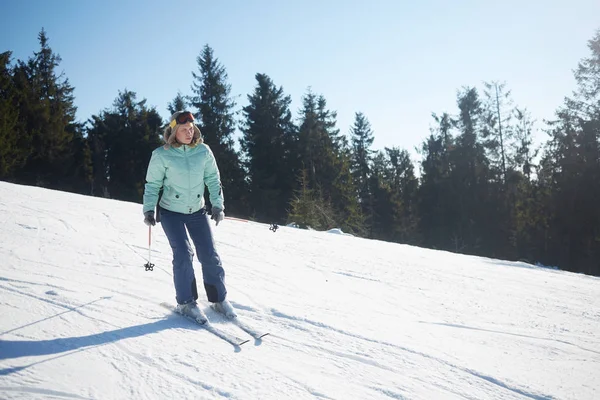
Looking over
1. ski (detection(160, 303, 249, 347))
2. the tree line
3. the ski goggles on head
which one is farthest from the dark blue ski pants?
the tree line

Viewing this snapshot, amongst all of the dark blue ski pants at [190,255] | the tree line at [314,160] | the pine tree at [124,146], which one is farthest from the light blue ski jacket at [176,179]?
the pine tree at [124,146]

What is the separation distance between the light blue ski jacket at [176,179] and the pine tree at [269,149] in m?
26.5

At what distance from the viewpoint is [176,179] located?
3428mm

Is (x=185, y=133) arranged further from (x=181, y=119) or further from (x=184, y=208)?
(x=184, y=208)

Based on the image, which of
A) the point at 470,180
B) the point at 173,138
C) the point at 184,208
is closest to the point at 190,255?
the point at 184,208

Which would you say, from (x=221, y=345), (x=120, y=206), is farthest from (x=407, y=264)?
(x=120, y=206)

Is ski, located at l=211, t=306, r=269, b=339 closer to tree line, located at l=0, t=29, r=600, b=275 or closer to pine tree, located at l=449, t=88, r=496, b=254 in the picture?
tree line, located at l=0, t=29, r=600, b=275

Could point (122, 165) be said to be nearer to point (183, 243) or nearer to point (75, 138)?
point (75, 138)

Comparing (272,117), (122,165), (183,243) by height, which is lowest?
(183,243)

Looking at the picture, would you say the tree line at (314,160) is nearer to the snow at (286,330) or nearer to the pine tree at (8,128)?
the pine tree at (8,128)

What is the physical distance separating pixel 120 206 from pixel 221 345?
8.79m

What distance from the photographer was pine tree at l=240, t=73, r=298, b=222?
30.5 meters

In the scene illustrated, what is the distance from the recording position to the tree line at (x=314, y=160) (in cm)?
2419

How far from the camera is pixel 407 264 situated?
675 cm
